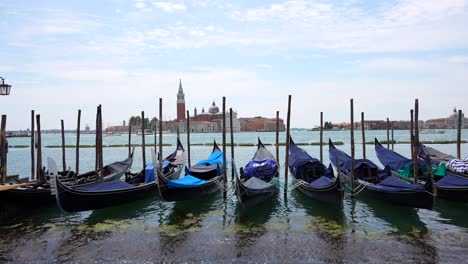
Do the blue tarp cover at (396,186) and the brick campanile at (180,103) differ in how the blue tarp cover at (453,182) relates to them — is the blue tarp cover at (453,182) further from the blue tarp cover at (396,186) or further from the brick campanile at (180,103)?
the brick campanile at (180,103)

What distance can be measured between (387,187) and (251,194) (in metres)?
2.87

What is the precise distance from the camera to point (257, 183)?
848 centimetres

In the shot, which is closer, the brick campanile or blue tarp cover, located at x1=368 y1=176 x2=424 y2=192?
blue tarp cover, located at x1=368 y1=176 x2=424 y2=192

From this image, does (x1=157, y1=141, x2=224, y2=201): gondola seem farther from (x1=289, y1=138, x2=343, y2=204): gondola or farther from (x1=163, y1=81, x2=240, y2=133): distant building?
(x1=163, y1=81, x2=240, y2=133): distant building

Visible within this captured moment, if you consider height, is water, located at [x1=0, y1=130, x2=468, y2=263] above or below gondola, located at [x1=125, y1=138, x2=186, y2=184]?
below

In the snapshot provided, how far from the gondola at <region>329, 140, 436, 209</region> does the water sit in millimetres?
297

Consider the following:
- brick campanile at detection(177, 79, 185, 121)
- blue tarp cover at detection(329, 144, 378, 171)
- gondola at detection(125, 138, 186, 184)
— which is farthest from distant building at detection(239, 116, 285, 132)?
blue tarp cover at detection(329, 144, 378, 171)

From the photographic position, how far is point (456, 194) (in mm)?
8102

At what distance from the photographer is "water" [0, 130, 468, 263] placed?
549 centimetres

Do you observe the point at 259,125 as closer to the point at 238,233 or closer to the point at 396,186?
the point at 396,186

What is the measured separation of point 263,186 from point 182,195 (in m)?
1.81

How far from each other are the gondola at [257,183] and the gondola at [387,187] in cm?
164

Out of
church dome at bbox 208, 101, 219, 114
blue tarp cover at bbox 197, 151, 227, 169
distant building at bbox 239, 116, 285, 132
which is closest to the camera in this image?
blue tarp cover at bbox 197, 151, 227, 169

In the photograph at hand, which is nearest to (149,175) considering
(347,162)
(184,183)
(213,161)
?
(184,183)
